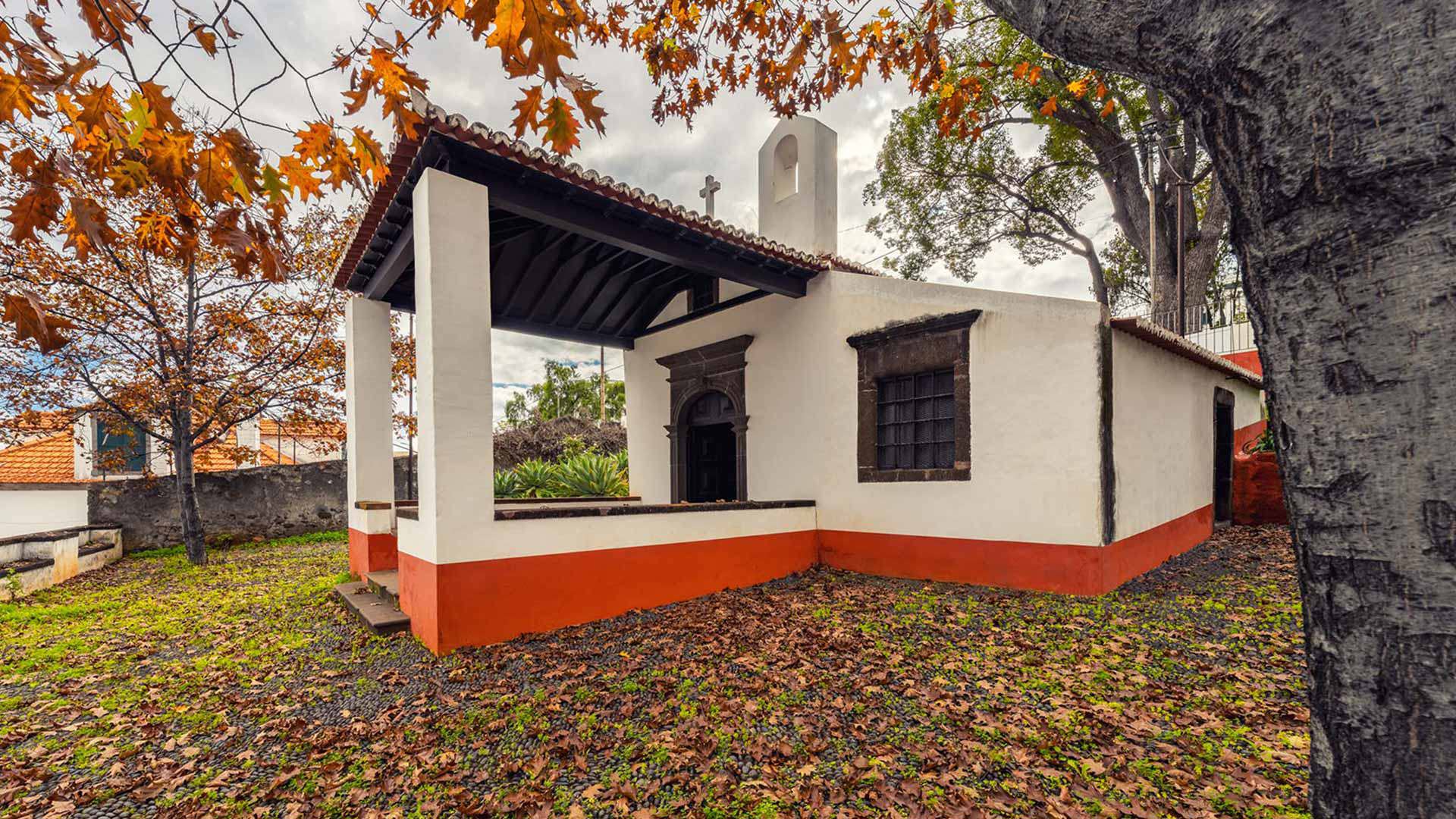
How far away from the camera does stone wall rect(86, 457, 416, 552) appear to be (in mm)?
8844

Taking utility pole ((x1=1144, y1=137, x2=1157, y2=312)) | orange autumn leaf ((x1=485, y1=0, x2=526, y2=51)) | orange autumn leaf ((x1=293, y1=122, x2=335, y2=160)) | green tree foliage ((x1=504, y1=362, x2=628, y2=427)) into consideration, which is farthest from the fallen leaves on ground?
green tree foliage ((x1=504, y1=362, x2=628, y2=427))

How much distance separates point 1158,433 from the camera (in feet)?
21.7

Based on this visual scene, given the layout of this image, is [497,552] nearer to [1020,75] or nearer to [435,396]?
[435,396]

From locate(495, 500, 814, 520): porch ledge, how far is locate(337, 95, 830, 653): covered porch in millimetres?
19

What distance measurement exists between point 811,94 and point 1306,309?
3.74 meters

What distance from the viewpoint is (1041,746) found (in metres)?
2.85

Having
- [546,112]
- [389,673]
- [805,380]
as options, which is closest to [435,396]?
[389,673]

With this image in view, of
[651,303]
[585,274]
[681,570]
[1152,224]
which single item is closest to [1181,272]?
[1152,224]

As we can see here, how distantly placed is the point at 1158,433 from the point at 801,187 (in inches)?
218

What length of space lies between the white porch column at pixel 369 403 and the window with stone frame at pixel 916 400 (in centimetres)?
555

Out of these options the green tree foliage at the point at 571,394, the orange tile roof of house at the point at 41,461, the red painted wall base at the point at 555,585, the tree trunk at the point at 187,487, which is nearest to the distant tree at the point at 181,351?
the tree trunk at the point at 187,487

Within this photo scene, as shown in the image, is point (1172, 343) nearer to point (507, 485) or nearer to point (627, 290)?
point (627, 290)

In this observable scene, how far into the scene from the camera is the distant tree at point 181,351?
7355 millimetres

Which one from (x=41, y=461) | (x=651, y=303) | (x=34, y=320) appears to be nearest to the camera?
(x=34, y=320)
